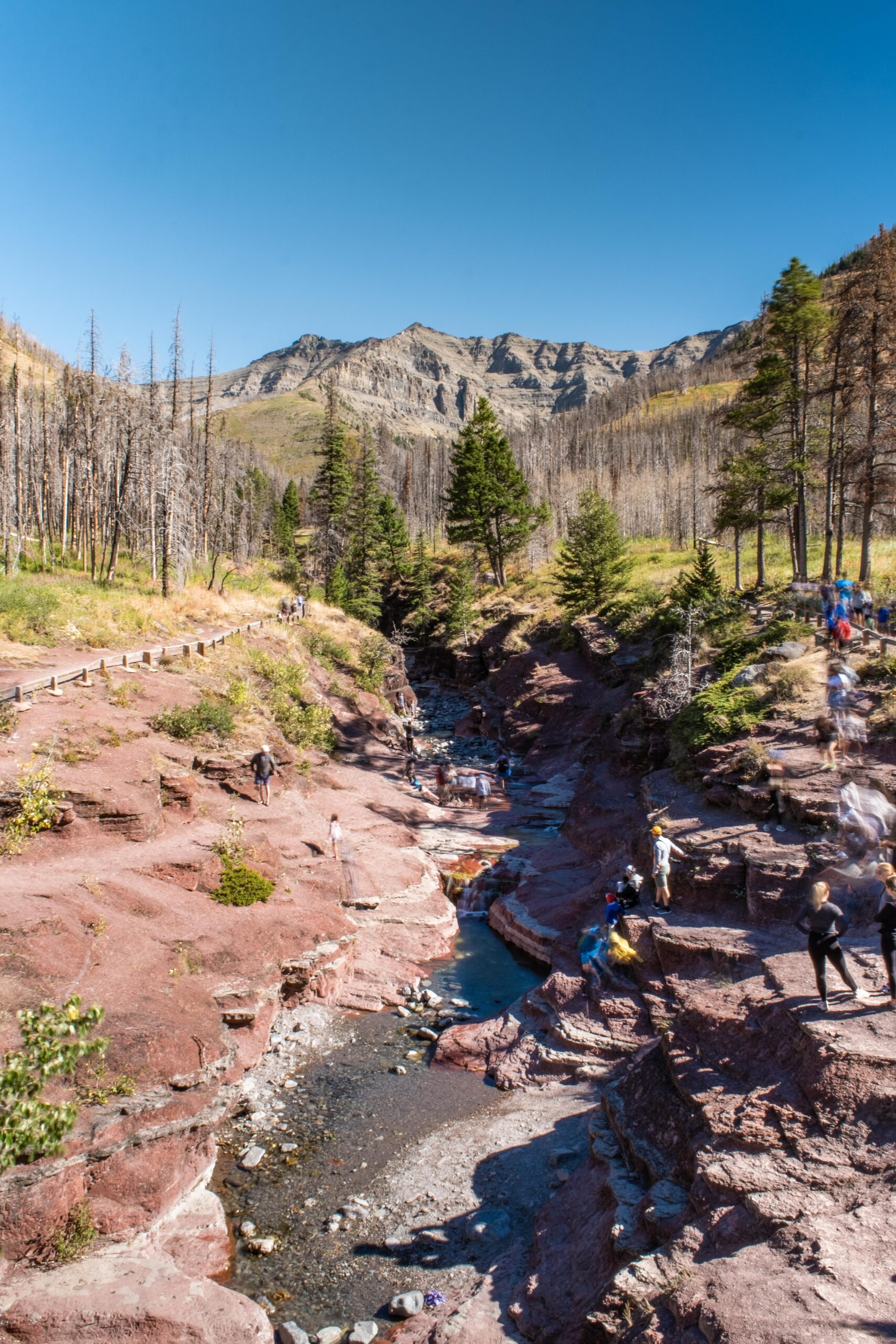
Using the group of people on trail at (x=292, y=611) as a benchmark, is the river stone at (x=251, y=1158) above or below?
below

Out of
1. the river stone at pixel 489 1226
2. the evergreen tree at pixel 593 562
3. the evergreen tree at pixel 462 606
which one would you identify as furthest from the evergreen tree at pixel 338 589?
the river stone at pixel 489 1226

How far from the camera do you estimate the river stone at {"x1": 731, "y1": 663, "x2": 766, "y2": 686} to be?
2242cm

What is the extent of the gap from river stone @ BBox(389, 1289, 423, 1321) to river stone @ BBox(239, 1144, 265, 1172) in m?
3.62

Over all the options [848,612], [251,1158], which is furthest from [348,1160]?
[848,612]

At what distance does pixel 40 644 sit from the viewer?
26.8m

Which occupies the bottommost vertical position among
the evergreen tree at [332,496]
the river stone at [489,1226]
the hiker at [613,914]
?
the river stone at [489,1226]

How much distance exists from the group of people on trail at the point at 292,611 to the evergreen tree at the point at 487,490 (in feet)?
59.2

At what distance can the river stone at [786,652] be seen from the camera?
886 inches

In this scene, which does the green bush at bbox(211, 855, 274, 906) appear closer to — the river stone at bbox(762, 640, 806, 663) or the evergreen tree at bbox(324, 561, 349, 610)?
the river stone at bbox(762, 640, 806, 663)

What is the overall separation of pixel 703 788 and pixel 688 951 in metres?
6.41

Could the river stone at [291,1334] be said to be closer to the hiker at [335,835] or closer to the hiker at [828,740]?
the hiker at [335,835]

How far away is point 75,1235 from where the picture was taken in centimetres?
984

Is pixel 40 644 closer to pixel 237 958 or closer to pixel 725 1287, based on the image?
pixel 237 958

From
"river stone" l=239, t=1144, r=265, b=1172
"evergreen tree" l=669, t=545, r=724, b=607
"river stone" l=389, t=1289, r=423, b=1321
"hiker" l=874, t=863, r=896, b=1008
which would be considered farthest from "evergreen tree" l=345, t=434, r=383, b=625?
"hiker" l=874, t=863, r=896, b=1008
